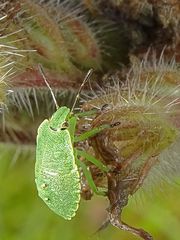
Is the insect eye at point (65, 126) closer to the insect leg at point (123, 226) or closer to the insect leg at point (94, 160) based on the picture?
the insect leg at point (94, 160)

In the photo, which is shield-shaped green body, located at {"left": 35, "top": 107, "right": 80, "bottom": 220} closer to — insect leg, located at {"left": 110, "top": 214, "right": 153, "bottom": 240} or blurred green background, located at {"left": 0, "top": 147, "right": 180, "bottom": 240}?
insect leg, located at {"left": 110, "top": 214, "right": 153, "bottom": 240}

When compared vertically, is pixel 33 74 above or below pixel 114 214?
above

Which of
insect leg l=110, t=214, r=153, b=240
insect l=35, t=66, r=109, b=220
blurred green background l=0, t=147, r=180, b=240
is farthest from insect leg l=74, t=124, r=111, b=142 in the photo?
A: blurred green background l=0, t=147, r=180, b=240

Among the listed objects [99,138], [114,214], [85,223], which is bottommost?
[85,223]

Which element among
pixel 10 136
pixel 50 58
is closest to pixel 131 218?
pixel 10 136

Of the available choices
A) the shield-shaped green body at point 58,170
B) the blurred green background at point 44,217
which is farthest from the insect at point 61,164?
the blurred green background at point 44,217

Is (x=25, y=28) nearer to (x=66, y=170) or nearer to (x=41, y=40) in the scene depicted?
(x=41, y=40)
